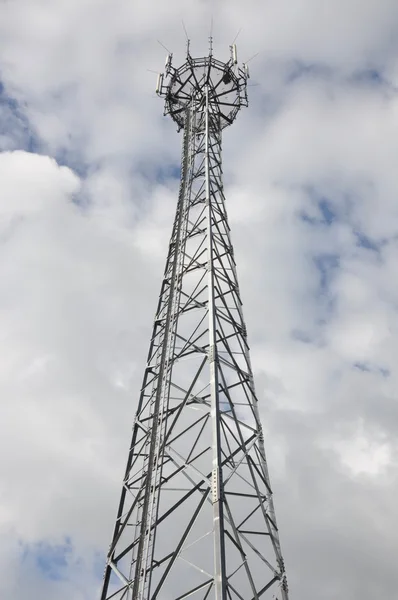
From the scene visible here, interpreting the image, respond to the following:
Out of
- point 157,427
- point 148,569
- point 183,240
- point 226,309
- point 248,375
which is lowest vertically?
point 148,569

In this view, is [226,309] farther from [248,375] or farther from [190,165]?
[190,165]

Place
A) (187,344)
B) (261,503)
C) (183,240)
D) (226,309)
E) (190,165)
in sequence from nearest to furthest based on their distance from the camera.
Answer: (261,503)
(187,344)
(226,309)
(183,240)
(190,165)

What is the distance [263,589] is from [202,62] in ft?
80.5

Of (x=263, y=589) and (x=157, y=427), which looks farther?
(x=157, y=427)

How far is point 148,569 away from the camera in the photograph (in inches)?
512

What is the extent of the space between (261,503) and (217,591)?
152 inches

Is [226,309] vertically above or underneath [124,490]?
above

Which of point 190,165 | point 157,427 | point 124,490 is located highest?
point 190,165

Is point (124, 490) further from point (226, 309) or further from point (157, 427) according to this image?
point (226, 309)

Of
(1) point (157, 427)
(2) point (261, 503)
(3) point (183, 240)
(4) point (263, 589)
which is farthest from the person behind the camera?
(3) point (183, 240)

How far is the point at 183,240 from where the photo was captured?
21641 mm

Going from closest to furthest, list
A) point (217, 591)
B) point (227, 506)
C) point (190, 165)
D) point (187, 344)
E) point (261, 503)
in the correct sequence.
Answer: point (217, 591) → point (227, 506) → point (261, 503) → point (187, 344) → point (190, 165)

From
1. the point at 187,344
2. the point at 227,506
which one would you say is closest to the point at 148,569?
the point at 227,506

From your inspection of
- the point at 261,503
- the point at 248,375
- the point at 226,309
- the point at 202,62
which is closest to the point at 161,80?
the point at 202,62
